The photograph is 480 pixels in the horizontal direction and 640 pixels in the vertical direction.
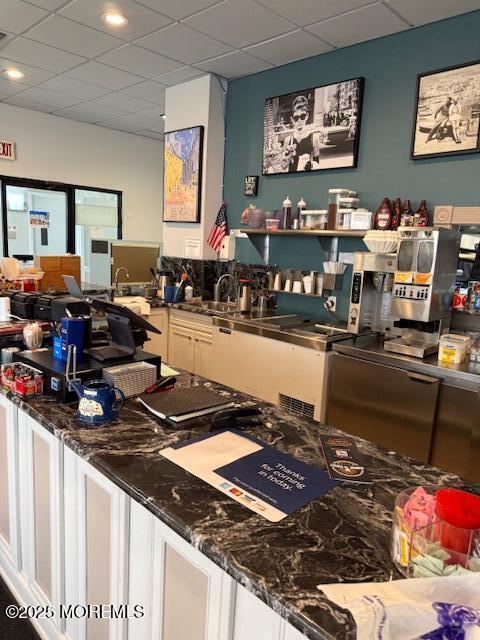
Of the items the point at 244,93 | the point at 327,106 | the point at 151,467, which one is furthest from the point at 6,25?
the point at 151,467

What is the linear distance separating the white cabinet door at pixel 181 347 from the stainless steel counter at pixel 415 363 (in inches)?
65.1

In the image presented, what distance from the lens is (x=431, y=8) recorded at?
2840 mm

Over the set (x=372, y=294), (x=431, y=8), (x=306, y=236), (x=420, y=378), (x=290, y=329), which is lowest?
(x=420, y=378)

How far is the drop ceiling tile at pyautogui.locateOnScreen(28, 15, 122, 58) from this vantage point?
3.35m

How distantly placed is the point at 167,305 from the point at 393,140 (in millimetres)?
2500

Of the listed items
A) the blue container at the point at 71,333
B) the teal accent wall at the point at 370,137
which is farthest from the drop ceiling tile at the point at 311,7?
Result: the blue container at the point at 71,333

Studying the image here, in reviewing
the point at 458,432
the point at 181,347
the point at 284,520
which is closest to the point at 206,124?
the point at 181,347

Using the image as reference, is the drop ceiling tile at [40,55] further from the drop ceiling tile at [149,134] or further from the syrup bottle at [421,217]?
the syrup bottle at [421,217]

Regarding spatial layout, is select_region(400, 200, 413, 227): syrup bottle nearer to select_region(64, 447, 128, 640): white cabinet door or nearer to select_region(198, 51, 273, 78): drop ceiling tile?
select_region(198, 51, 273, 78): drop ceiling tile

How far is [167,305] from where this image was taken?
4.51 metres

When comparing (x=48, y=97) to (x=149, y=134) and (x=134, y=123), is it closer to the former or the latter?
(x=134, y=123)

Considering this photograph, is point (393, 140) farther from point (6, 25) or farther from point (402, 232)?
point (6, 25)

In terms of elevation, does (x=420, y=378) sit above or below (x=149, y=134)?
below

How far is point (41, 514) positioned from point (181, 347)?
273cm
